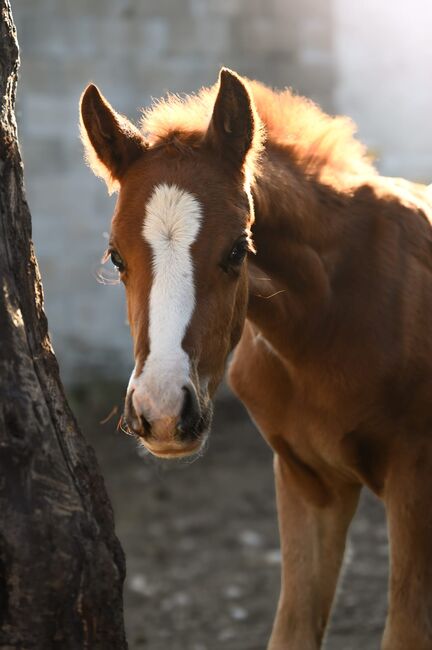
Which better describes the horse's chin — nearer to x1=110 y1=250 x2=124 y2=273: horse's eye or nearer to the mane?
x1=110 y1=250 x2=124 y2=273: horse's eye

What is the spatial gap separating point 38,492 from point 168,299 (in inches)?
23.2

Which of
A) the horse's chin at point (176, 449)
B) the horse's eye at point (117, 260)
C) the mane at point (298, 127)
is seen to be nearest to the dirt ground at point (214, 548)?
the mane at point (298, 127)

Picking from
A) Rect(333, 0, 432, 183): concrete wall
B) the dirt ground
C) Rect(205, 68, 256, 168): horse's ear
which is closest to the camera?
Rect(205, 68, 256, 168): horse's ear

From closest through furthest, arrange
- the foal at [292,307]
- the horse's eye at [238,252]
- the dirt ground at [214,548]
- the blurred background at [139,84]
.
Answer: the foal at [292,307] → the horse's eye at [238,252] → the dirt ground at [214,548] → the blurred background at [139,84]

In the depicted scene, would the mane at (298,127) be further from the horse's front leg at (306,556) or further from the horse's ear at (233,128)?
the horse's front leg at (306,556)

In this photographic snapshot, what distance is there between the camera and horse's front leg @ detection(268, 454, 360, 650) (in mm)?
3871

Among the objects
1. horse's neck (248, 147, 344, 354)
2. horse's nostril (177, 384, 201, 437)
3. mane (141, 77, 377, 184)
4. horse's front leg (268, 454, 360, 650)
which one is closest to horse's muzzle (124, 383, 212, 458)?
horse's nostril (177, 384, 201, 437)

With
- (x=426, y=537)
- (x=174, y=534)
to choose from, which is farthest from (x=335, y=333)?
(x=174, y=534)

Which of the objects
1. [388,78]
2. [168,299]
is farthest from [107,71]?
[168,299]

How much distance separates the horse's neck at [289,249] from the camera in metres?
3.37

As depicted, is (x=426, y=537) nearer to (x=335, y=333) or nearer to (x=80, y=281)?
(x=335, y=333)

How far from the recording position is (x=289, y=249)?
343cm

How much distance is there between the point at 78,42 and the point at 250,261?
5.91 m

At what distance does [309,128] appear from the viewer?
3689mm
